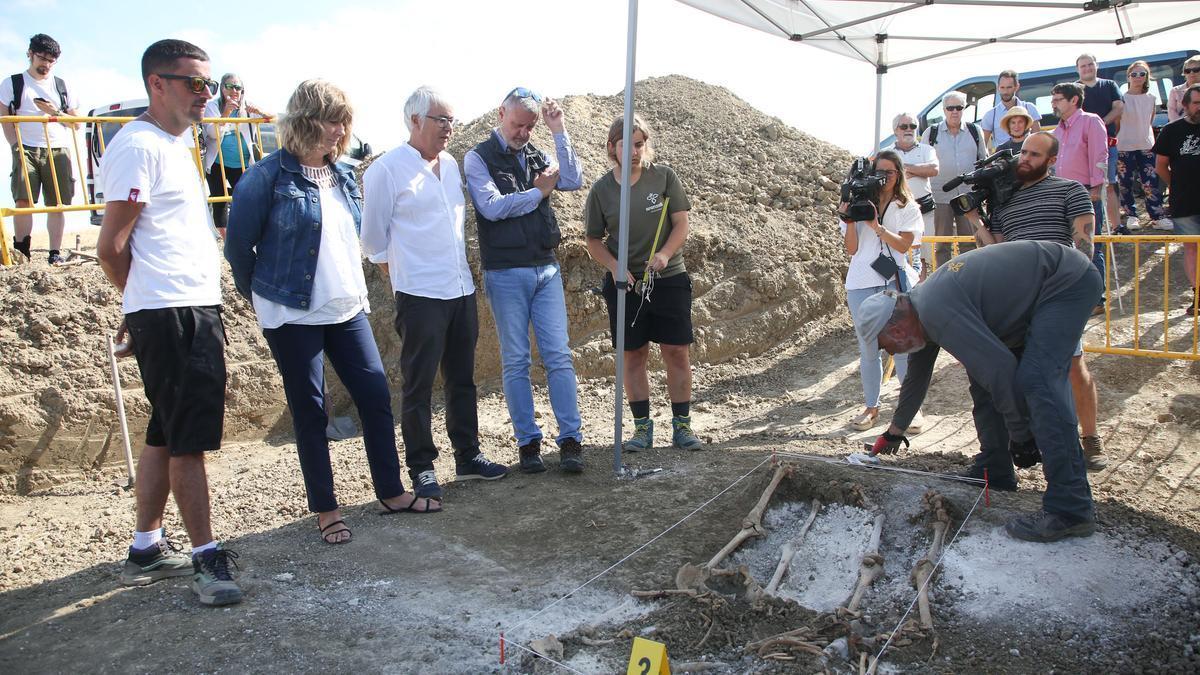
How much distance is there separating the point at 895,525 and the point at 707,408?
3343 millimetres

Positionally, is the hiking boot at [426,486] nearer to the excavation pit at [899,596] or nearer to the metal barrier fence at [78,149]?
the excavation pit at [899,596]

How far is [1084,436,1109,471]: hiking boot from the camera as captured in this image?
518 cm

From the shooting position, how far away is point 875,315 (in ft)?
12.8

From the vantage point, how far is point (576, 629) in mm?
3393

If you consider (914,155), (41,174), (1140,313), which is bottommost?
(1140,313)

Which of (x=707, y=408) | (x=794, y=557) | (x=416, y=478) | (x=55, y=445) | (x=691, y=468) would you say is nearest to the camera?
(x=794, y=557)

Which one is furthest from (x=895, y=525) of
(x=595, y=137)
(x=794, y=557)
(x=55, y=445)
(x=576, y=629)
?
(x=595, y=137)

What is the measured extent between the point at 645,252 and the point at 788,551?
2.32 m

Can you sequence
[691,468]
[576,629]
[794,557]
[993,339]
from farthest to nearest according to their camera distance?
[691,468] < [794,557] < [993,339] < [576,629]

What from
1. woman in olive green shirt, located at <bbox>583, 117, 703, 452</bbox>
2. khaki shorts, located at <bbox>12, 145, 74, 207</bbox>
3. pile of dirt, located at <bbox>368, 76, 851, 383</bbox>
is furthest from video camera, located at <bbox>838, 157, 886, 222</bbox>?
khaki shorts, located at <bbox>12, 145, 74, 207</bbox>

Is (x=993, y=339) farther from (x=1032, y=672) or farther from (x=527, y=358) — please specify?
(x=527, y=358)

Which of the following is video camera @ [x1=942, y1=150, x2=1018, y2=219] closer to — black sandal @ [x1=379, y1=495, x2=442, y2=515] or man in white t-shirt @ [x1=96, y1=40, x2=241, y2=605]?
black sandal @ [x1=379, y1=495, x2=442, y2=515]

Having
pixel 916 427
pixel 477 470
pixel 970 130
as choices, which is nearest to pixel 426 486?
pixel 477 470

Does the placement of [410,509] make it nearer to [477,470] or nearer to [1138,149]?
[477,470]
